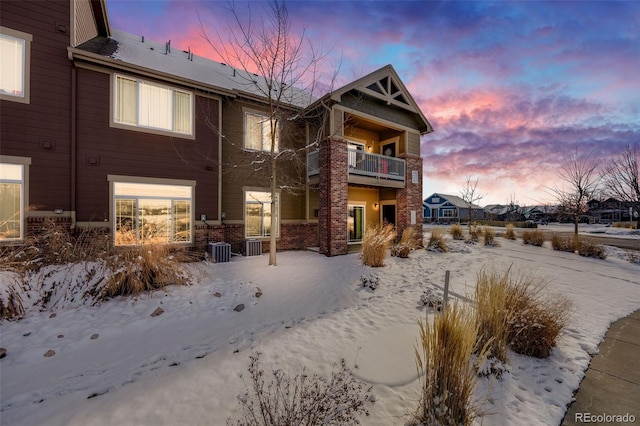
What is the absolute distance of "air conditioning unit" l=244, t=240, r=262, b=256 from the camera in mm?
11008

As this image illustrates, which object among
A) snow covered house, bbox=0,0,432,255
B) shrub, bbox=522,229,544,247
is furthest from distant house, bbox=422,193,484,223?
snow covered house, bbox=0,0,432,255

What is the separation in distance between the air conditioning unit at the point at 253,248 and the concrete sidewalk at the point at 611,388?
10.1 m

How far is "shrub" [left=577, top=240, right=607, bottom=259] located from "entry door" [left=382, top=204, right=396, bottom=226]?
30.0 ft

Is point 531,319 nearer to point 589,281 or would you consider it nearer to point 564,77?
point 589,281

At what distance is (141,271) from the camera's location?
19.8ft

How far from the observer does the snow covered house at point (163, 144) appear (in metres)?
7.88

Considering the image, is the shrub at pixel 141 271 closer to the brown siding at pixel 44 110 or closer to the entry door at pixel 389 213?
the brown siding at pixel 44 110

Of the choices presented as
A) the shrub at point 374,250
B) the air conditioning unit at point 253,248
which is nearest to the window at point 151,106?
the air conditioning unit at point 253,248

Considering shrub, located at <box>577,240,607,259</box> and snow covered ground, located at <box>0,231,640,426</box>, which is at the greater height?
shrub, located at <box>577,240,607,259</box>

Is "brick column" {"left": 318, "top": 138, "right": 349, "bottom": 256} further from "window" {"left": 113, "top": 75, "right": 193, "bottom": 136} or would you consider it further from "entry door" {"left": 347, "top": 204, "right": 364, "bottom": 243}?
"window" {"left": 113, "top": 75, "right": 193, "bottom": 136}

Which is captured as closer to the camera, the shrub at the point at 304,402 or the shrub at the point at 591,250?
the shrub at the point at 304,402

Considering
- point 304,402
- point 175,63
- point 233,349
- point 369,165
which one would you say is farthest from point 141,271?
point 175,63

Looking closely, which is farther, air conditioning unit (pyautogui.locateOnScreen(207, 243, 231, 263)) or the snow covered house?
air conditioning unit (pyautogui.locateOnScreen(207, 243, 231, 263))

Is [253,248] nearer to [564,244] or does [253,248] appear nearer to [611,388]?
[611,388]
